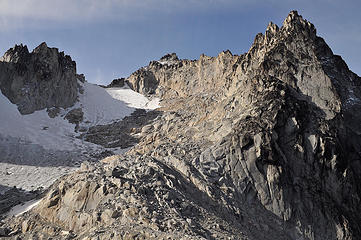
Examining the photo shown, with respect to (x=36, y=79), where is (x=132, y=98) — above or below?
above

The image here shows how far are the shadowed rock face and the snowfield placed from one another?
1309mm

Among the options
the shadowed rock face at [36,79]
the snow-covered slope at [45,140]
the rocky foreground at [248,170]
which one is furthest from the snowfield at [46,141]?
the rocky foreground at [248,170]

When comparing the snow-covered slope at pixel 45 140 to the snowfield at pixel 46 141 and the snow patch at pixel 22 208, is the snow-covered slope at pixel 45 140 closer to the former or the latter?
the snowfield at pixel 46 141

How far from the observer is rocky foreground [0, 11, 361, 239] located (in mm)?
17047

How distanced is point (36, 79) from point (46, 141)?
42.5ft

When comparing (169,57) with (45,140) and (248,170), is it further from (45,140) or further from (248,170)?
(248,170)

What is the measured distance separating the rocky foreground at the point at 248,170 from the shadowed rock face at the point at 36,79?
43.5 feet

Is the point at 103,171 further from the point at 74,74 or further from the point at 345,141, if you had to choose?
the point at 74,74

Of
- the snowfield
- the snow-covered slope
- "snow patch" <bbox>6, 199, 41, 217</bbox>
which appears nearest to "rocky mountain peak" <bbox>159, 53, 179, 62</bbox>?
the snowfield

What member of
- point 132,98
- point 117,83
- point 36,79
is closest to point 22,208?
point 36,79

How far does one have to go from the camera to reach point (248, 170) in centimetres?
2445

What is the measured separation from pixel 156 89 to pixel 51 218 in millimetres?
41762

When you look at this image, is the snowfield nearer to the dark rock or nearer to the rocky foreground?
the rocky foreground

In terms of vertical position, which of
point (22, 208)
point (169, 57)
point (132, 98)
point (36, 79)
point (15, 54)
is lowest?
point (22, 208)
